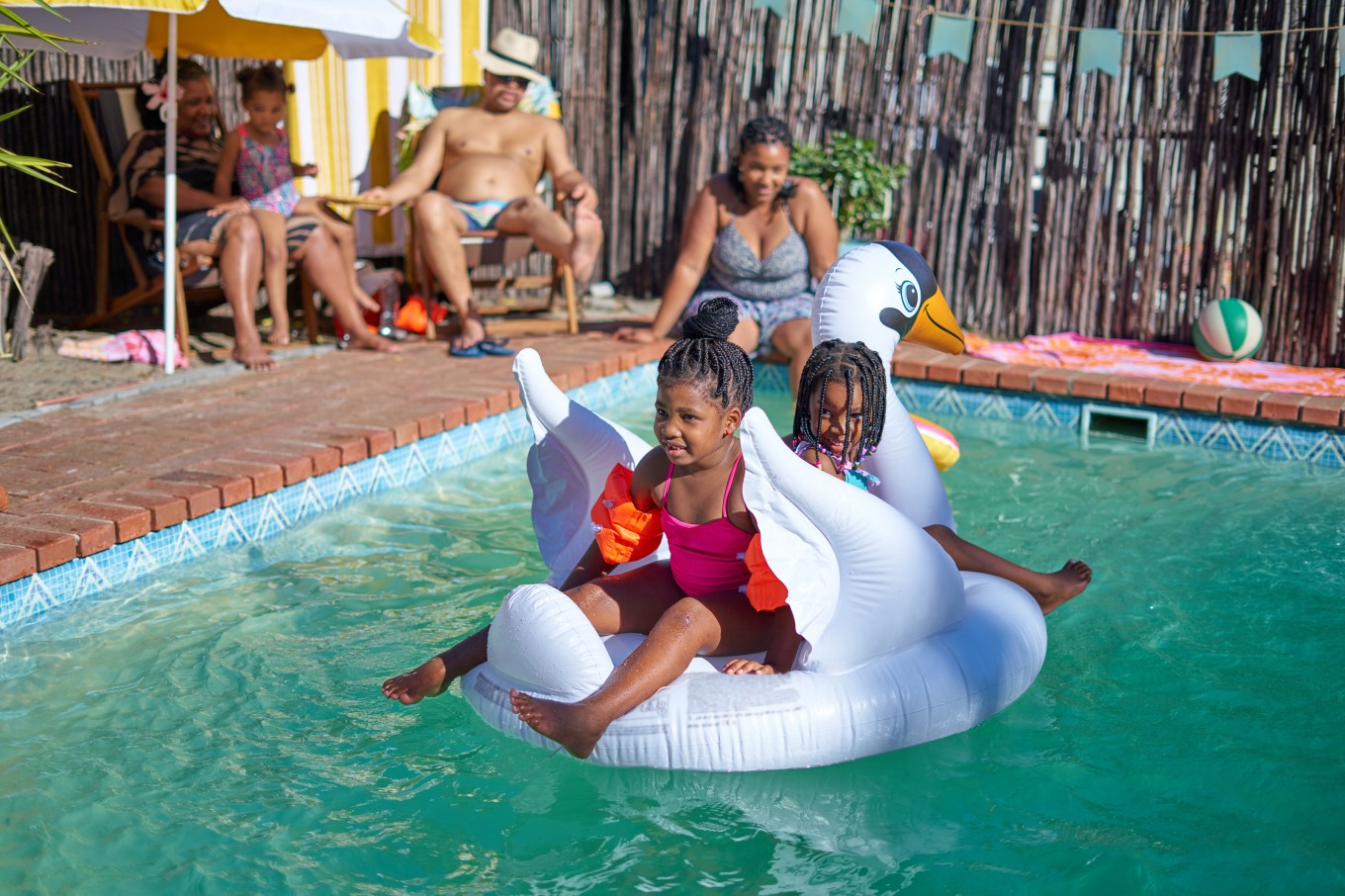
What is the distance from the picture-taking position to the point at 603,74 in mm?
9508

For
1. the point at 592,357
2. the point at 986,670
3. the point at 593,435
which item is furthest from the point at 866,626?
the point at 592,357

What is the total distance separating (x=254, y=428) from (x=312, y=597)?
1374mm

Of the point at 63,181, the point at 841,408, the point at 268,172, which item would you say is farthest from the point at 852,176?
the point at 841,408

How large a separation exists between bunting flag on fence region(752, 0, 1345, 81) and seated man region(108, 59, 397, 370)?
3.74 metres

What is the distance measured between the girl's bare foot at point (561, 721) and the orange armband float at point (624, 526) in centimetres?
53

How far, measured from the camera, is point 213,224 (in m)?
6.67

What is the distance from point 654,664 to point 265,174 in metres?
5.04

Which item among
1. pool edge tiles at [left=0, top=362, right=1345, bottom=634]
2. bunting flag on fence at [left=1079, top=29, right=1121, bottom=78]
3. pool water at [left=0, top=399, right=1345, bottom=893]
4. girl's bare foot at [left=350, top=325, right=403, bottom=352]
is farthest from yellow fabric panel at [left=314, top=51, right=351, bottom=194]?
bunting flag on fence at [left=1079, top=29, right=1121, bottom=78]

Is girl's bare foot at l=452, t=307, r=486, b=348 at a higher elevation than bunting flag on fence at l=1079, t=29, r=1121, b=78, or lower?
lower

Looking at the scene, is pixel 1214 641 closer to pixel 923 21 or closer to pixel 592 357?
pixel 592 357

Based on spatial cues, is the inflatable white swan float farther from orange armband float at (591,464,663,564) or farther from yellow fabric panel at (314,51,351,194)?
yellow fabric panel at (314,51,351,194)

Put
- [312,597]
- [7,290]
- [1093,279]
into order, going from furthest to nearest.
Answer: [1093,279]
[7,290]
[312,597]

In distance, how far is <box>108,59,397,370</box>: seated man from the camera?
258 inches

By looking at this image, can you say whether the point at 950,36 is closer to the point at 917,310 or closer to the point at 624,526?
the point at 917,310
